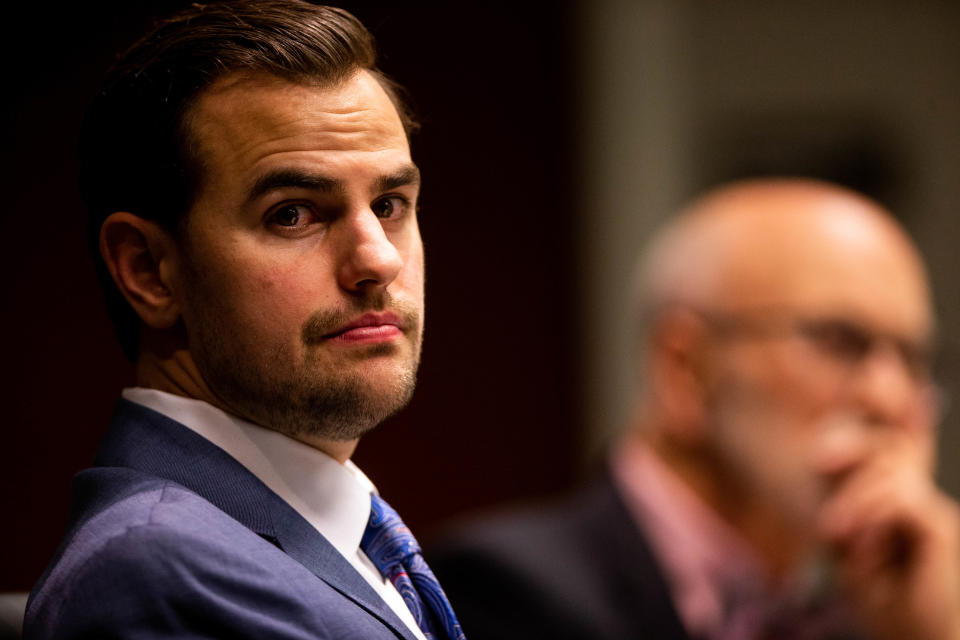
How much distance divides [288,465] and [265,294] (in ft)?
0.41

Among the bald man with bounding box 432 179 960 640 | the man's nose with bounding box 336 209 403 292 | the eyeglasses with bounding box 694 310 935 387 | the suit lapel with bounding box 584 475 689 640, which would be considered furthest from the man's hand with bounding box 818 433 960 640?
the man's nose with bounding box 336 209 403 292

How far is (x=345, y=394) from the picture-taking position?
2.91 ft

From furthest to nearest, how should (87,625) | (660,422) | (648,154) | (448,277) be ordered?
(648,154)
(448,277)
(660,422)
(87,625)

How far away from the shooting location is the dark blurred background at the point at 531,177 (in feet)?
6.78

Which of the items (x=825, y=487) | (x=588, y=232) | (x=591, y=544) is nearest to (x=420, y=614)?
(x=591, y=544)

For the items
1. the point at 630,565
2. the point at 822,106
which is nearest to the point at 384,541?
the point at 630,565

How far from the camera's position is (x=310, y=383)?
88cm

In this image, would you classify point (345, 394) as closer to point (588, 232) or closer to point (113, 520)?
point (113, 520)

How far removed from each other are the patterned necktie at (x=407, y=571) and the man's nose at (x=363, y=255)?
0.17 meters

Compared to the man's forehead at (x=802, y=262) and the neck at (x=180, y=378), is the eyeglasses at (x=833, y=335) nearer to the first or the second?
the man's forehead at (x=802, y=262)

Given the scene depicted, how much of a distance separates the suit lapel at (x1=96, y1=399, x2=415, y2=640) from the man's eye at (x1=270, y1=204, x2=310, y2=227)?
16cm

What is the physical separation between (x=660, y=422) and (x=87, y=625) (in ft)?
5.02

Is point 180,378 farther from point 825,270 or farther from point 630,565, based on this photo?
point 825,270

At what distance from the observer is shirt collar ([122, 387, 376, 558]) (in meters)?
0.91
